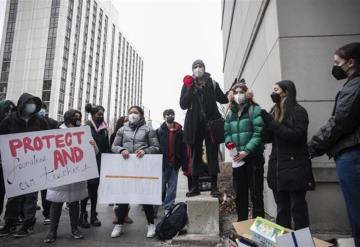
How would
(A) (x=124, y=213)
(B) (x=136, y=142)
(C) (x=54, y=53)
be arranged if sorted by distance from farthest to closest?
(C) (x=54, y=53)
(B) (x=136, y=142)
(A) (x=124, y=213)

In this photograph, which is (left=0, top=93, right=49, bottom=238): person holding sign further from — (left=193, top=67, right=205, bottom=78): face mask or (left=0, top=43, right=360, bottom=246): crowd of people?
(left=193, top=67, right=205, bottom=78): face mask

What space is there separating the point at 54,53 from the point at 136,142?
4814cm

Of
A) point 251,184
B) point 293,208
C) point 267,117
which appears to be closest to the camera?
point 293,208

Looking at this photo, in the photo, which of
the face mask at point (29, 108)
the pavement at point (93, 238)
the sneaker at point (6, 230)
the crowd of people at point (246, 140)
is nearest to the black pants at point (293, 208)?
the crowd of people at point (246, 140)

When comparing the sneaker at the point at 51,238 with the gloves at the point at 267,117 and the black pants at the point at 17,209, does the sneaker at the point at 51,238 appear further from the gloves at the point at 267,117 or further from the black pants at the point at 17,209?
the gloves at the point at 267,117

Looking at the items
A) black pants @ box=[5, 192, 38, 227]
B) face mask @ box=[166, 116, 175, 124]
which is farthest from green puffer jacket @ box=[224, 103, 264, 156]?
black pants @ box=[5, 192, 38, 227]

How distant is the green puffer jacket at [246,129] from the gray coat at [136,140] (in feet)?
3.94

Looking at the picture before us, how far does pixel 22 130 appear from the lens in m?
4.41

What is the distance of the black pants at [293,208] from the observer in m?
3.14

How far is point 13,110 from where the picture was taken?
4.57 metres

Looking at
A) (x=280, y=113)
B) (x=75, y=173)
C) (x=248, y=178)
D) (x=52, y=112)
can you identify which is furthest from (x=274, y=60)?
Result: (x=52, y=112)

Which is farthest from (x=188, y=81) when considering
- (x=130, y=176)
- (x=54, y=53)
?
(x=54, y=53)

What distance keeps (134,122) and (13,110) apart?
195 cm

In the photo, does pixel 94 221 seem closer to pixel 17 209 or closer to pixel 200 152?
pixel 17 209
